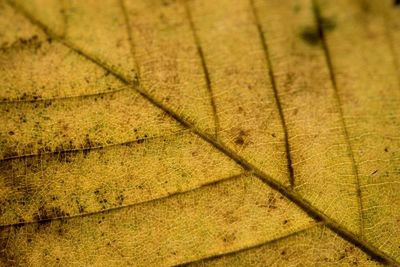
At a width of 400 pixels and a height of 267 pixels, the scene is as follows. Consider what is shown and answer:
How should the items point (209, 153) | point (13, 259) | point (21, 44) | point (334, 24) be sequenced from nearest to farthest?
point (13, 259) < point (209, 153) < point (21, 44) < point (334, 24)

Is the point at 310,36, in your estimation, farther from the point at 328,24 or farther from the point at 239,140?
the point at 239,140

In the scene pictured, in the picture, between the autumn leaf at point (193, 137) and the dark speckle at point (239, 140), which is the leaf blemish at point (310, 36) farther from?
the dark speckle at point (239, 140)

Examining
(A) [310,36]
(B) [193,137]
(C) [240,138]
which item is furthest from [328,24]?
(B) [193,137]

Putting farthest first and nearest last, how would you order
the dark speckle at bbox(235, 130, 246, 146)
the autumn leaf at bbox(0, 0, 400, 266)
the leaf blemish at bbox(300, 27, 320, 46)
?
the leaf blemish at bbox(300, 27, 320, 46) → the dark speckle at bbox(235, 130, 246, 146) → the autumn leaf at bbox(0, 0, 400, 266)

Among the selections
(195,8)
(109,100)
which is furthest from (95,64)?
(195,8)

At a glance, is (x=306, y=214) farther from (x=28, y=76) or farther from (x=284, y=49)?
(x=28, y=76)

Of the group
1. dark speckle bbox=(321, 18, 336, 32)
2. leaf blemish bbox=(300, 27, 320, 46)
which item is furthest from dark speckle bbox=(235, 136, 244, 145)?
dark speckle bbox=(321, 18, 336, 32)

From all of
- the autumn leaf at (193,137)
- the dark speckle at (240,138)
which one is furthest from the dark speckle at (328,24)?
the dark speckle at (240,138)

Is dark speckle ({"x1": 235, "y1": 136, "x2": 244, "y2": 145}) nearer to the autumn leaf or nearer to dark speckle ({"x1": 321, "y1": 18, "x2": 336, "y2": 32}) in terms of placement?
the autumn leaf
